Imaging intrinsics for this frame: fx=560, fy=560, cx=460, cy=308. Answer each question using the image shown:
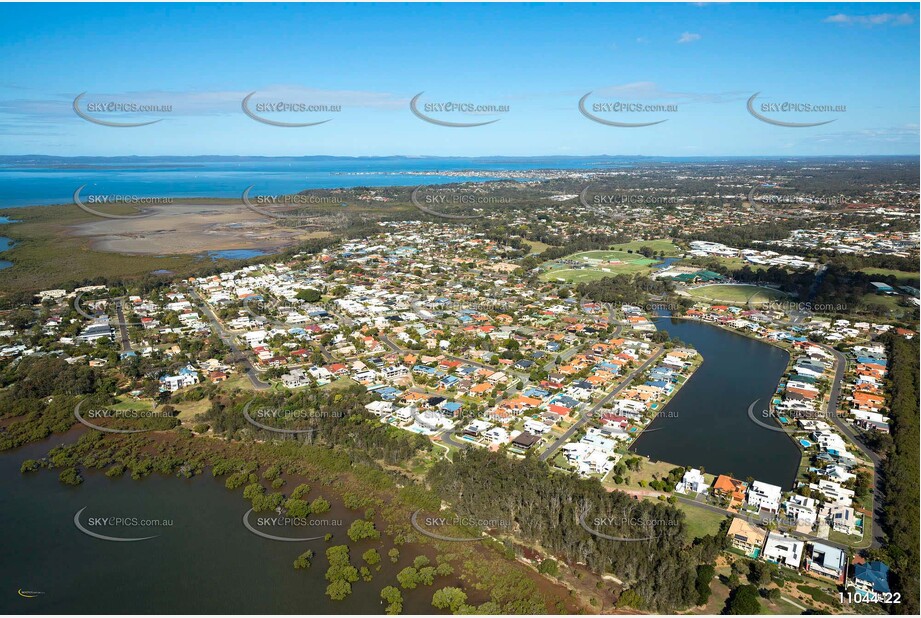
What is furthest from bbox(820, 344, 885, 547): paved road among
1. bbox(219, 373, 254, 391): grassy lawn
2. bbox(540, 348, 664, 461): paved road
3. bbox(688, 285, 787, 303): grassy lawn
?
bbox(219, 373, 254, 391): grassy lawn

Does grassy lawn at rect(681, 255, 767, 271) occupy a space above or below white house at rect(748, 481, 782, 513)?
above

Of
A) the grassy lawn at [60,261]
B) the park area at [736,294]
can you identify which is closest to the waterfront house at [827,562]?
the park area at [736,294]

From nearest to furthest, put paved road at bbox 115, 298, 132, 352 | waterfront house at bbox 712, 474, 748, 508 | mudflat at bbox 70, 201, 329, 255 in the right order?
waterfront house at bbox 712, 474, 748, 508 < paved road at bbox 115, 298, 132, 352 < mudflat at bbox 70, 201, 329, 255

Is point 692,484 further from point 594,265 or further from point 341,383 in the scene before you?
point 594,265

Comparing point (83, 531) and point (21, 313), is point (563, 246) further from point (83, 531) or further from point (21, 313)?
point (83, 531)

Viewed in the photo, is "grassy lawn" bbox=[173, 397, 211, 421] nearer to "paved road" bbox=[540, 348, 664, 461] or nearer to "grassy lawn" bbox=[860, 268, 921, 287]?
"paved road" bbox=[540, 348, 664, 461]

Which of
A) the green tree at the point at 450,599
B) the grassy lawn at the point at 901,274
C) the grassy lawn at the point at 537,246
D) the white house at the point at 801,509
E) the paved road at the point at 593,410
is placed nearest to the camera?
the green tree at the point at 450,599

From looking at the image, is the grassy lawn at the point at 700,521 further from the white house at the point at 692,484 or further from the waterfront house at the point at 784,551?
the waterfront house at the point at 784,551
